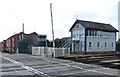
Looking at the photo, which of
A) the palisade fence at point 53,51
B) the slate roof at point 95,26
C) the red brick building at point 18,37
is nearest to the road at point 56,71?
the palisade fence at point 53,51

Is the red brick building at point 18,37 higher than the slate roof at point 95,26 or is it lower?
lower

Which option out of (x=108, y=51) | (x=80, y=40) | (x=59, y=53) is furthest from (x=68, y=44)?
(x=108, y=51)

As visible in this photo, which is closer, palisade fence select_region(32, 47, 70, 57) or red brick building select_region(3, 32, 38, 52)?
palisade fence select_region(32, 47, 70, 57)

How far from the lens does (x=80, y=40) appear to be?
33.5 meters

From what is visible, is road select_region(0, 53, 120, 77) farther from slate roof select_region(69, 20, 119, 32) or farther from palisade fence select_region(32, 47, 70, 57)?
slate roof select_region(69, 20, 119, 32)

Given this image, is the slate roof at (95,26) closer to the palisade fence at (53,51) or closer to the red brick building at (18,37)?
the palisade fence at (53,51)

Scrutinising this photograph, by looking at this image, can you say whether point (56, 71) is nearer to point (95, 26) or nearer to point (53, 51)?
point (53, 51)

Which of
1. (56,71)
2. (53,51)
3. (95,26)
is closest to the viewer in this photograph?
(56,71)

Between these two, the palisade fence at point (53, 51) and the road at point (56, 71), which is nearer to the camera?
Result: the road at point (56, 71)

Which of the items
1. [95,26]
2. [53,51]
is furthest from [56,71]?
[95,26]

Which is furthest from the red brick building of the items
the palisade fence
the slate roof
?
the slate roof

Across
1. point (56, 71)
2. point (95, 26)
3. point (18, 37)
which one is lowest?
point (56, 71)

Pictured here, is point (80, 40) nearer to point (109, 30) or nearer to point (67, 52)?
point (67, 52)

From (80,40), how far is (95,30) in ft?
13.3
